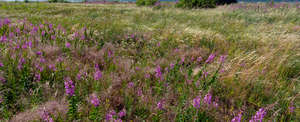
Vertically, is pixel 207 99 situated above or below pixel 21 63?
below

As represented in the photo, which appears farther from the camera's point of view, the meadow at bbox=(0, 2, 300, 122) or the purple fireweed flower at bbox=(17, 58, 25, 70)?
the purple fireweed flower at bbox=(17, 58, 25, 70)

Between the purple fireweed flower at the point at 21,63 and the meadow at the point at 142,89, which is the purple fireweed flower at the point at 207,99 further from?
the purple fireweed flower at the point at 21,63

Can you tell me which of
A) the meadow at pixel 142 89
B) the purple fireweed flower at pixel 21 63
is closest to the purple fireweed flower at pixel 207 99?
the meadow at pixel 142 89

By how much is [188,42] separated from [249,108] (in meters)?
2.71

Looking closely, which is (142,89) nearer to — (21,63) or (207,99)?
(207,99)

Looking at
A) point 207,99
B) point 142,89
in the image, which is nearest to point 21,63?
point 142,89

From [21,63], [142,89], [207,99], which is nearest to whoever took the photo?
[207,99]

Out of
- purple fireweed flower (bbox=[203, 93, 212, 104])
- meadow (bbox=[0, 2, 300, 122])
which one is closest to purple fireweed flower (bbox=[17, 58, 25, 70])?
meadow (bbox=[0, 2, 300, 122])

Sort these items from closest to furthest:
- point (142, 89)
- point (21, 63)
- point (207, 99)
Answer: point (207, 99)
point (142, 89)
point (21, 63)

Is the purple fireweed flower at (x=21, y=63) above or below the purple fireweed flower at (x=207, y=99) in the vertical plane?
above

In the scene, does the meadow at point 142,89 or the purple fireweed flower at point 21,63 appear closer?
the meadow at point 142,89

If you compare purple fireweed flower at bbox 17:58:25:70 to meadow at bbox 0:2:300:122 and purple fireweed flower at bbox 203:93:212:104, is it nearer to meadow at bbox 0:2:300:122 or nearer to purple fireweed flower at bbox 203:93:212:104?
meadow at bbox 0:2:300:122

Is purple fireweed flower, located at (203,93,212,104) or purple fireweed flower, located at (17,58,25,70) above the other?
purple fireweed flower, located at (17,58,25,70)

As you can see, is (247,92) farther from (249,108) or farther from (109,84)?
(109,84)
